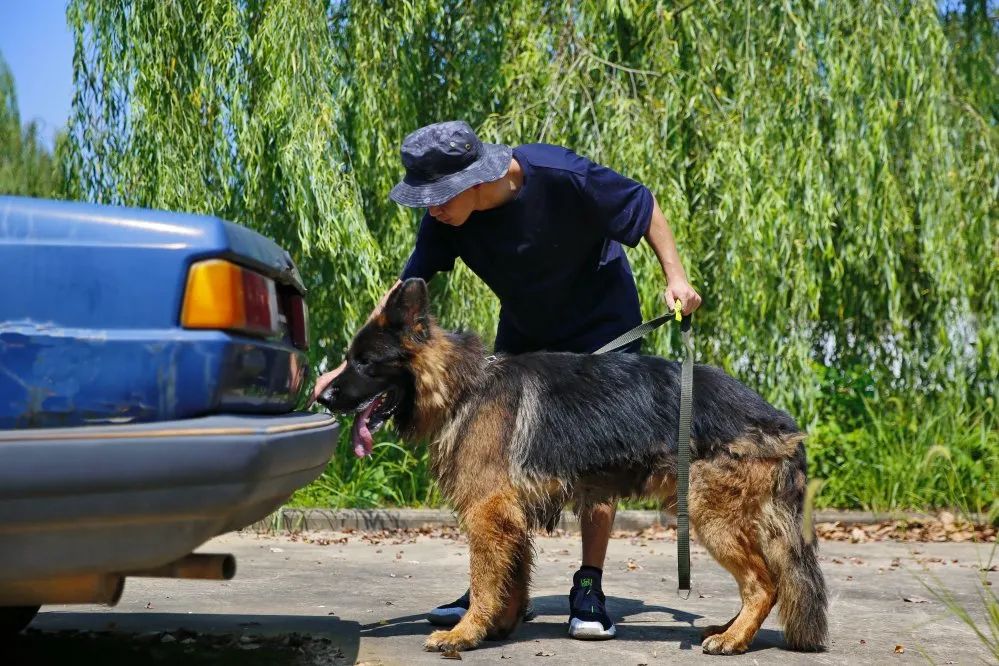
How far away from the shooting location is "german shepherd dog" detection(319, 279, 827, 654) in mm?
4230

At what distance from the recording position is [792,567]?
4.21m

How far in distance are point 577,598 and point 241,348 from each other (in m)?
2.17

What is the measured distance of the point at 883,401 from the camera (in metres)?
9.81

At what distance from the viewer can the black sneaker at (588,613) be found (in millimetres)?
4449

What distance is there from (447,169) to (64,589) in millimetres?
2291

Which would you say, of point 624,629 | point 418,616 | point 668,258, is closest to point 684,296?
point 668,258

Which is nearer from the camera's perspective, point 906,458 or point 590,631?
point 590,631

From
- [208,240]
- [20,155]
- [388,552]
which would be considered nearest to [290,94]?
[388,552]

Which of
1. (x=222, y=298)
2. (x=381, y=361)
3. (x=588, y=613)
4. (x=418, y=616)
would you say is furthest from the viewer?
(x=418, y=616)

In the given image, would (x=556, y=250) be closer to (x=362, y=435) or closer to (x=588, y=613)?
(x=362, y=435)

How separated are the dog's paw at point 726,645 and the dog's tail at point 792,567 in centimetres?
19

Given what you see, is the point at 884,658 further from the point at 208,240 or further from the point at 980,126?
the point at 980,126

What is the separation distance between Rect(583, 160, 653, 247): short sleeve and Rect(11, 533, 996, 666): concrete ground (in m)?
1.69

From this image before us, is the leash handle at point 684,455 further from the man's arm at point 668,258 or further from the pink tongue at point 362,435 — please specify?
the pink tongue at point 362,435
